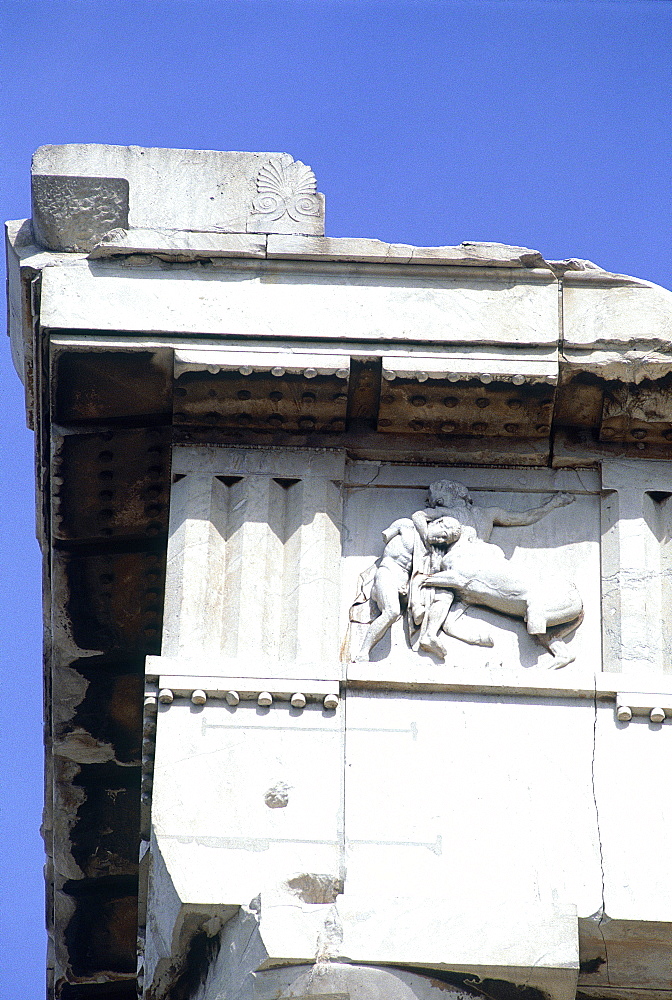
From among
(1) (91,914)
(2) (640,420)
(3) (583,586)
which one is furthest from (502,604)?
(1) (91,914)

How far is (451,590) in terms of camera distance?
1041 centimetres

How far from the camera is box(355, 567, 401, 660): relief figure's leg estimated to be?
33.5 feet

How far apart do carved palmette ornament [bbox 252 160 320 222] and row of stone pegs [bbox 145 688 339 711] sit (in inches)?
110

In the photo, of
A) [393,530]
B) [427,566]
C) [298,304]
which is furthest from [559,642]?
[298,304]

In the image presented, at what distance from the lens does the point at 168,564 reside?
10453mm

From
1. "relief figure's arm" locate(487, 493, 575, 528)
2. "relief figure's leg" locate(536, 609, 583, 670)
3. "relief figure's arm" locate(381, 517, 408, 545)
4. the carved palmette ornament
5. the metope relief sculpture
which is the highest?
the carved palmette ornament

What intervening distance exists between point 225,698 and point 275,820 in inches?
27.5

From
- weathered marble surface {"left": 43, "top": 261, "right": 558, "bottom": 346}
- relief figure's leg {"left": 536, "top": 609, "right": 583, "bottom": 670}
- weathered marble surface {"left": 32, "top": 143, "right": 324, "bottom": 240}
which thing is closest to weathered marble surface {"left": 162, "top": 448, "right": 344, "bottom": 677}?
weathered marble surface {"left": 43, "top": 261, "right": 558, "bottom": 346}

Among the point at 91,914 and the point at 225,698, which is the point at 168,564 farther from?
the point at 91,914

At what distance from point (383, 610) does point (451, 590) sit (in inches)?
16.4

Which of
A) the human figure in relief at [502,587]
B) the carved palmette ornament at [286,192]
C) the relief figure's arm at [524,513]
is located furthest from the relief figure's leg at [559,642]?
the carved palmette ornament at [286,192]

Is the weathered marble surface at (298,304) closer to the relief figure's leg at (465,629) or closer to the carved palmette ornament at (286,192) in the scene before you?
the carved palmette ornament at (286,192)

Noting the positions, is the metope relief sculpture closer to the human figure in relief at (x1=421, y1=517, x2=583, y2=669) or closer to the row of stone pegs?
the human figure in relief at (x1=421, y1=517, x2=583, y2=669)

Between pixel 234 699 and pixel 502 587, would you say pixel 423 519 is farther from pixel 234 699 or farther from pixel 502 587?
pixel 234 699
